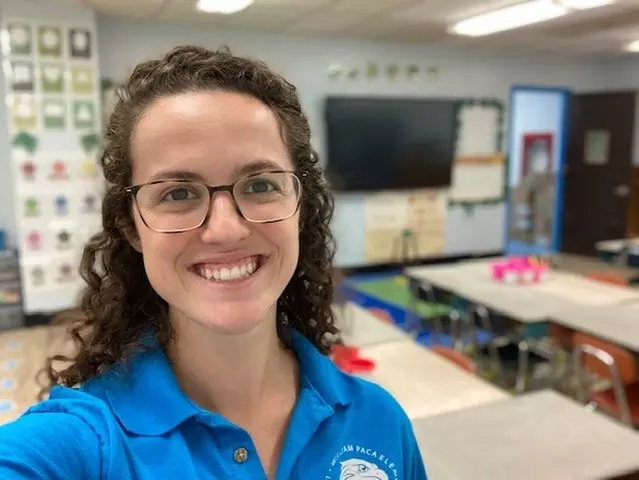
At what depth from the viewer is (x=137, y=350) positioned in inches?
35.7

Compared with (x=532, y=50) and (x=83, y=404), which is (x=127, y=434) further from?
(x=532, y=50)

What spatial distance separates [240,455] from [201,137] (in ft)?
1.50

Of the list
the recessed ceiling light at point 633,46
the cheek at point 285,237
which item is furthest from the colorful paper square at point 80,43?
the recessed ceiling light at point 633,46

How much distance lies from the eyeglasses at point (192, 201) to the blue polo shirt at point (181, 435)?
0.22 m

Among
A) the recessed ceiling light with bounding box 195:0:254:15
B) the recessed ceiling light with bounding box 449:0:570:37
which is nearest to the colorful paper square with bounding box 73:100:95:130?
the recessed ceiling light with bounding box 195:0:254:15

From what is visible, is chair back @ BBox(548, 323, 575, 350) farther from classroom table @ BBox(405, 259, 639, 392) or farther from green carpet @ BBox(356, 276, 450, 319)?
green carpet @ BBox(356, 276, 450, 319)

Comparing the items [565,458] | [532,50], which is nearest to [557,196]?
[532,50]

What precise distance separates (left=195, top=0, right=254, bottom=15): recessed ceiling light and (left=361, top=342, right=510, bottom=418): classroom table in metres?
3.17

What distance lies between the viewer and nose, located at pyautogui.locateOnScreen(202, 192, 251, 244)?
2.69 ft

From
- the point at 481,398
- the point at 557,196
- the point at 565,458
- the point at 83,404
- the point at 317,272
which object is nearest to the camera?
the point at 83,404

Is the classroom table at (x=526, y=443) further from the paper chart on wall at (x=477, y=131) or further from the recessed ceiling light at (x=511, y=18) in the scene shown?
the paper chart on wall at (x=477, y=131)

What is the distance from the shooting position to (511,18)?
5254mm

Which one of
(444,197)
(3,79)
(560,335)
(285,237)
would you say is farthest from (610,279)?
(3,79)

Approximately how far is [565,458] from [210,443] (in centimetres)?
114
